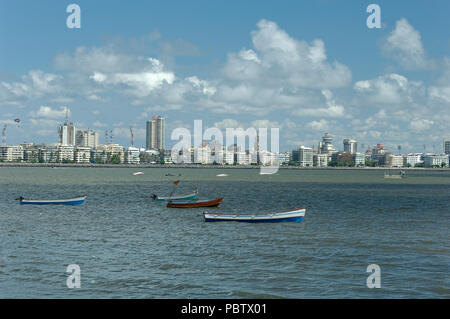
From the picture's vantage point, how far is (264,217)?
50156 millimetres

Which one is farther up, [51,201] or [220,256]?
[51,201]

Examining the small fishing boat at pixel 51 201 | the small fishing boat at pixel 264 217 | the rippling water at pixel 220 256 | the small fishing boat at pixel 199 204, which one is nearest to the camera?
the rippling water at pixel 220 256

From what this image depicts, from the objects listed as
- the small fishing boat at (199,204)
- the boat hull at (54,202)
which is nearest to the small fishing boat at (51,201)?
the boat hull at (54,202)

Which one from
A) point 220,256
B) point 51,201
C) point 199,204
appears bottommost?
point 220,256

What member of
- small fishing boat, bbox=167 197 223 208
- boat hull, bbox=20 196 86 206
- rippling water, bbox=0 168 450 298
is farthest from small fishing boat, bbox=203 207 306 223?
boat hull, bbox=20 196 86 206

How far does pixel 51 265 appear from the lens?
31.3 metres

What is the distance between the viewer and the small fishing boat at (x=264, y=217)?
165ft

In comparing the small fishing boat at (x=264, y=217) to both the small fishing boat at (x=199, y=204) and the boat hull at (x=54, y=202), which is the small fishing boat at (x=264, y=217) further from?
the boat hull at (x=54, y=202)

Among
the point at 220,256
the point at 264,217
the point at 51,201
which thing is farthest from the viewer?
the point at 51,201

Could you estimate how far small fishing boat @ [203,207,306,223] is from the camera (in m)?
50.2

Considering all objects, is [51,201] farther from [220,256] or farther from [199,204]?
[220,256]

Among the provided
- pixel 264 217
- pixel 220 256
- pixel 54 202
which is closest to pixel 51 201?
pixel 54 202
